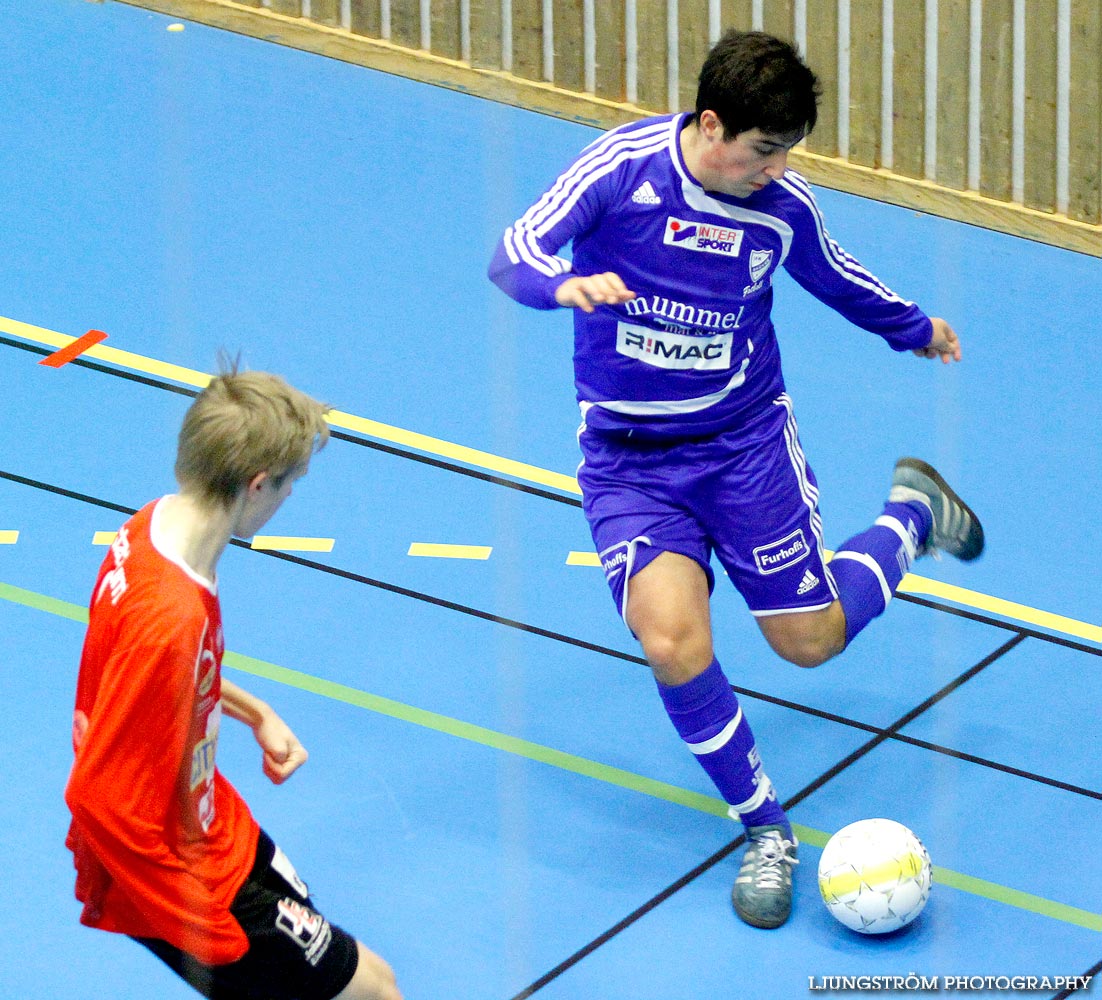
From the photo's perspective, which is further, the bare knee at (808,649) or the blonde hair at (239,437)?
the bare knee at (808,649)

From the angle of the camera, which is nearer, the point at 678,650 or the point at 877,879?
the point at 877,879

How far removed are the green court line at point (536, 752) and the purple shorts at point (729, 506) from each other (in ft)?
1.81

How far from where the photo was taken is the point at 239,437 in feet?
10.7

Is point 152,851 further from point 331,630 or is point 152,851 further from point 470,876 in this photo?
point 331,630

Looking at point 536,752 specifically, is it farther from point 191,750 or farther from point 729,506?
point 191,750

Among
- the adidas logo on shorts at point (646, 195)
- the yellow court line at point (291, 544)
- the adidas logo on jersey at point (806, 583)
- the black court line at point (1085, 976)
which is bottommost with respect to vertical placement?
the black court line at point (1085, 976)

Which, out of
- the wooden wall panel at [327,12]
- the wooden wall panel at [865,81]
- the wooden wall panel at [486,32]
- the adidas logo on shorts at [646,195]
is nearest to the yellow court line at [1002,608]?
the adidas logo on shorts at [646,195]

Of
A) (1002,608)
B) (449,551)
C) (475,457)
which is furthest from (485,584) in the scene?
(1002,608)

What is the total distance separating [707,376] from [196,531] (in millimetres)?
1732

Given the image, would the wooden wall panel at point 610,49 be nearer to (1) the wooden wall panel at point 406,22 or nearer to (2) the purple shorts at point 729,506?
(1) the wooden wall panel at point 406,22

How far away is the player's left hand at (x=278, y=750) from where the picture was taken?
364cm

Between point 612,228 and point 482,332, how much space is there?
2.78 metres

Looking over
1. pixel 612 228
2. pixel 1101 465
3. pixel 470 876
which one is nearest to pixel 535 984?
pixel 470 876

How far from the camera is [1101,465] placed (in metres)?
6.45
